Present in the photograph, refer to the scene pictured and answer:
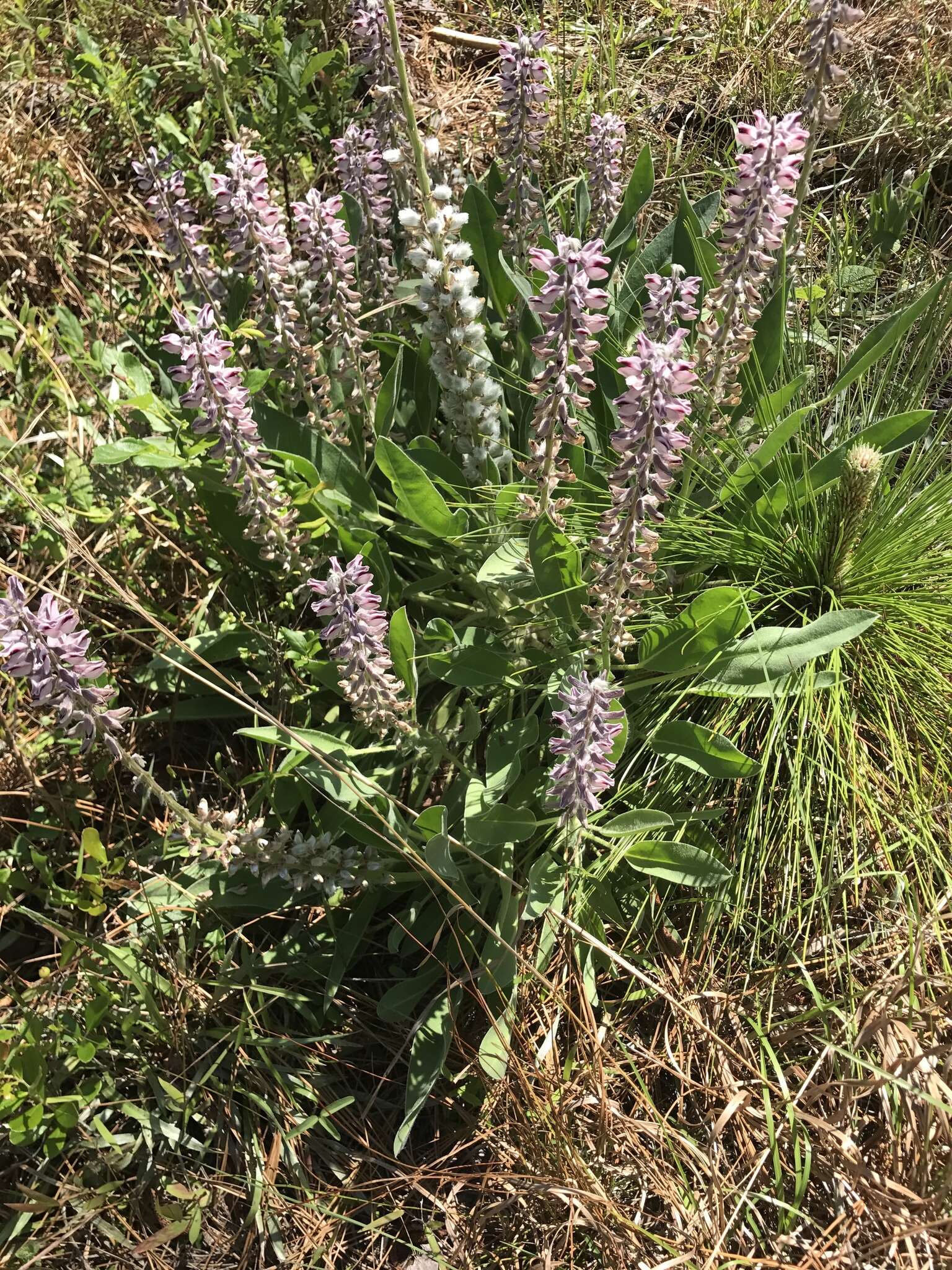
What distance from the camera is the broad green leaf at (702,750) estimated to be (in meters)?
2.16

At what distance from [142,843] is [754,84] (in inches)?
133

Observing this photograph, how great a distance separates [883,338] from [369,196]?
1.29 meters

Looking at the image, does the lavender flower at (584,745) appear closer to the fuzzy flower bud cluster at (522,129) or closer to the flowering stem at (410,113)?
the flowering stem at (410,113)

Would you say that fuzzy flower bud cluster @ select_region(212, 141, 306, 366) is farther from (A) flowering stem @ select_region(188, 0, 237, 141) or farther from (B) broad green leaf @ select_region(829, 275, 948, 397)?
(B) broad green leaf @ select_region(829, 275, 948, 397)

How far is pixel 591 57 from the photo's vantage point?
13.0ft

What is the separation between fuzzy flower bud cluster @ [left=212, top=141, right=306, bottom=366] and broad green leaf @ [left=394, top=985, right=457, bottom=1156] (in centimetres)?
151

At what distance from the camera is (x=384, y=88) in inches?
92.3

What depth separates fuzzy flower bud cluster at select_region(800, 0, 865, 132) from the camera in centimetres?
220

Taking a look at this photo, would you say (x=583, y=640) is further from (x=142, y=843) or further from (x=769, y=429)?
(x=142, y=843)

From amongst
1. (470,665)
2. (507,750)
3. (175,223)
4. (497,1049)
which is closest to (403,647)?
(470,665)

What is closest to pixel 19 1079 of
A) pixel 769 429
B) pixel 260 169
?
pixel 260 169

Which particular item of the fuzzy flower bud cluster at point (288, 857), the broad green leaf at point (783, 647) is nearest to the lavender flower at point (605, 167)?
the broad green leaf at point (783, 647)

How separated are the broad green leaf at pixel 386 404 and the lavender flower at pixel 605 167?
71 centimetres

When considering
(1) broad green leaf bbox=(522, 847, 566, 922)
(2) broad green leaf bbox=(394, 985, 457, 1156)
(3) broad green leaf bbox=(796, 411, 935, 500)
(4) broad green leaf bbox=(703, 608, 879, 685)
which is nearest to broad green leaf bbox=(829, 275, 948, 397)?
(3) broad green leaf bbox=(796, 411, 935, 500)
